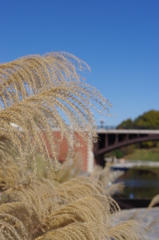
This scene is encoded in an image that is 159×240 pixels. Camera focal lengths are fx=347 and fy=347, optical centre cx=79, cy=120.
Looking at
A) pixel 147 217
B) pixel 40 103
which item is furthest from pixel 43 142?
pixel 147 217

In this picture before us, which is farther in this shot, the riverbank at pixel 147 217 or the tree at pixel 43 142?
the riverbank at pixel 147 217

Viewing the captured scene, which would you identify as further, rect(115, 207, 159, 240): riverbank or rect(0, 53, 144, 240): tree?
rect(115, 207, 159, 240): riverbank

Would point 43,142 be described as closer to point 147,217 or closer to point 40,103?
point 40,103

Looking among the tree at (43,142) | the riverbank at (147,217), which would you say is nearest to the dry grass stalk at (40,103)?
the tree at (43,142)

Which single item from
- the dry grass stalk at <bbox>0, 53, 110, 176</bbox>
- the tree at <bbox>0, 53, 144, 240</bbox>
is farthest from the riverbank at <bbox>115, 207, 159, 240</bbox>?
the dry grass stalk at <bbox>0, 53, 110, 176</bbox>

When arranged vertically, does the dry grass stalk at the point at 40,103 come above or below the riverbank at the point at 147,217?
above

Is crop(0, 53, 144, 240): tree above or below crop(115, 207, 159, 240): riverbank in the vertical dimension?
above

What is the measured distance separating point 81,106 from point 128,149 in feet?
200

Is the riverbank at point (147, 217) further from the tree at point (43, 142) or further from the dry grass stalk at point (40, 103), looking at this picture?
the dry grass stalk at point (40, 103)

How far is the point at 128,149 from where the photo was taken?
6241 centimetres

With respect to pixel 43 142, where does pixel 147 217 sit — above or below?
below

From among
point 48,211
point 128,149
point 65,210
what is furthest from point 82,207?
point 128,149

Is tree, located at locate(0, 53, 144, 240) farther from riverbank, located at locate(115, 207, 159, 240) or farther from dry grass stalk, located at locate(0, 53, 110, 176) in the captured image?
riverbank, located at locate(115, 207, 159, 240)

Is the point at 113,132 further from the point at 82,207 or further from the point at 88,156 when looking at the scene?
the point at 82,207
